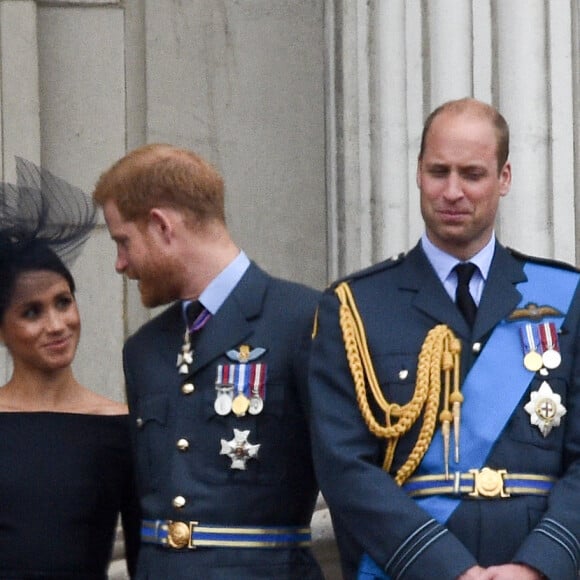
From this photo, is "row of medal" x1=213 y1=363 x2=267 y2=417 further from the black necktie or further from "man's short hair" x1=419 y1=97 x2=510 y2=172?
"man's short hair" x1=419 y1=97 x2=510 y2=172

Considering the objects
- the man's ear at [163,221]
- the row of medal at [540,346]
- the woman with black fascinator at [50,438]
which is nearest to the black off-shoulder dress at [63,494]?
the woman with black fascinator at [50,438]

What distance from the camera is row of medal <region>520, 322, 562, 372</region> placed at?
4.66 meters

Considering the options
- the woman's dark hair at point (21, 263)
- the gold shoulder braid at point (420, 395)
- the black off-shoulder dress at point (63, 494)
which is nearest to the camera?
the gold shoulder braid at point (420, 395)

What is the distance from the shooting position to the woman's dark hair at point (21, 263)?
5.16 meters

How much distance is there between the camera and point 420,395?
4.63m

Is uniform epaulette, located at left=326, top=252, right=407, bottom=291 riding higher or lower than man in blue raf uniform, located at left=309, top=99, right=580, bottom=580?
higher

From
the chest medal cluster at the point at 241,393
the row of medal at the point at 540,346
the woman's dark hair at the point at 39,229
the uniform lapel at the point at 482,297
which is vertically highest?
the woman's dark hair at the point at 39,229

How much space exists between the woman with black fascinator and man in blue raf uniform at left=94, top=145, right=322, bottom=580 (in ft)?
0.55

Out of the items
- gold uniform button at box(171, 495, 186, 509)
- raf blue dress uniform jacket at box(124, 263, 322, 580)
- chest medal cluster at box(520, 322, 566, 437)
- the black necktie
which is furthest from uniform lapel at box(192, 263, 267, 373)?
chest medal cluster at box(520, 322, 566, 437)

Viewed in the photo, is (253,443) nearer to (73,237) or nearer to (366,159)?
(73,237)

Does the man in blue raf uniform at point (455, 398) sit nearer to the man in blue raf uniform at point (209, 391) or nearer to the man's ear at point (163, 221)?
the man in blue raf uniform at point (209, 391)

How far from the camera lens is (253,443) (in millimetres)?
4855

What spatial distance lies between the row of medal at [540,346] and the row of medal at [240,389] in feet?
1.96

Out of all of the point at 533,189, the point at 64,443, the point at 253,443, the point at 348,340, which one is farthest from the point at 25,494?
the point at 533,189
